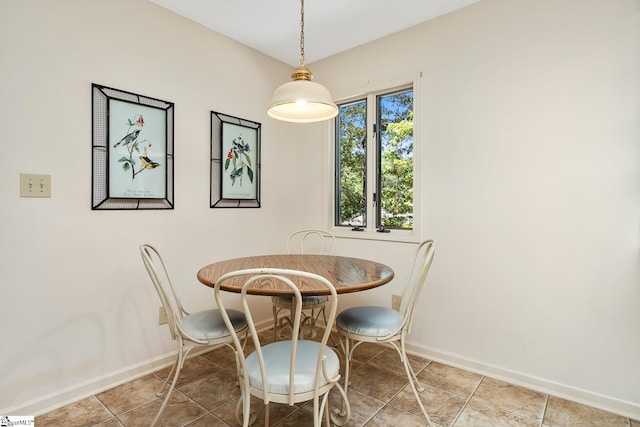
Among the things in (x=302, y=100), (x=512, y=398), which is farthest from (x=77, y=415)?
(x=512, y=398)

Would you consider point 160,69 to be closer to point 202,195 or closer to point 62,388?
point 202,195

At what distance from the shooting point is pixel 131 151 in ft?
6.84

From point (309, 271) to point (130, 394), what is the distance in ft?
4.22

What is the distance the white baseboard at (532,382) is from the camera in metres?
1.74

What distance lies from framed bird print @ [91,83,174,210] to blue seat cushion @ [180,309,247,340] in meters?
0.86

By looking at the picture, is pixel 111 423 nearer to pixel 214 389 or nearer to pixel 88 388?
pixel 88 388

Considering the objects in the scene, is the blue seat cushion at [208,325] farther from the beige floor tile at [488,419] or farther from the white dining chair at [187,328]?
the beige floor tile at [488,419]

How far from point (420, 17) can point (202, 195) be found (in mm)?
2071

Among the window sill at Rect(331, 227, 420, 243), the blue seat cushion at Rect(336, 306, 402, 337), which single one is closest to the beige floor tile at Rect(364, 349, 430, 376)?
the blue seat cushion at Rect(336, 306, 402, 337)

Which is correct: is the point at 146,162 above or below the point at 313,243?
above

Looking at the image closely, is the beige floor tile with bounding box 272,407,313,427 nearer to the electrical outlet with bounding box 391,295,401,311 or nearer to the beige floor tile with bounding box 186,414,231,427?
the beige floor tile with bounding box 186,414,231,427

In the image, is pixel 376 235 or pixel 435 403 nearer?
pixel 435 403

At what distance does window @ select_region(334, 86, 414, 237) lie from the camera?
261 centimetres

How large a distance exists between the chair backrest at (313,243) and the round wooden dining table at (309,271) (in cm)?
69
